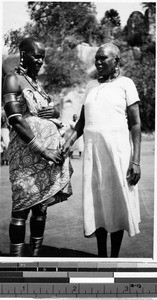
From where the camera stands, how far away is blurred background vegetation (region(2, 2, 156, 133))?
4.10m

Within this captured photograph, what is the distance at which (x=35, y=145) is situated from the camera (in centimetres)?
389

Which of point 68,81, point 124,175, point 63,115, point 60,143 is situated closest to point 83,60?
point 68,81

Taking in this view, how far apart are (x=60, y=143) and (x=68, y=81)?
629mm

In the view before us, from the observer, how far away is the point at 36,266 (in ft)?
13.1

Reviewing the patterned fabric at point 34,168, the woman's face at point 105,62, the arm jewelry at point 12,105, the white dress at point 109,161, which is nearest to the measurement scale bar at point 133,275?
the white dress at point 109,161

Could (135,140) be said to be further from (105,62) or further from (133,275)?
(133,275)

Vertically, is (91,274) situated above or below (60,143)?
below

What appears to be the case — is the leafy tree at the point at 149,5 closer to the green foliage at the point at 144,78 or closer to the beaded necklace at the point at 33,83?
the green foliage at the point at 144,78

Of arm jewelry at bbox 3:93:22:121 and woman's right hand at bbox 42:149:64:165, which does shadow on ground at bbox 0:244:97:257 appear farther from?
arm jewelry at bbox 3:93:22:121

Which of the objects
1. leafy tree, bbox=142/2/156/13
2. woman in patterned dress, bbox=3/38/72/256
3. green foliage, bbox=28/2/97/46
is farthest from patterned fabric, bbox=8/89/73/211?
leafy tree, bbox=142/2/156/13

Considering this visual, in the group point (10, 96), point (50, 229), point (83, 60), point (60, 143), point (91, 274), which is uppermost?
point (83, 60)

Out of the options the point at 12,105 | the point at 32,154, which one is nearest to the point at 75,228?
the point at 32,154

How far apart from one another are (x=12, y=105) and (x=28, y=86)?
0.74 feet

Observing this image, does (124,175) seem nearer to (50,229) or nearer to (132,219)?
(132,219)
